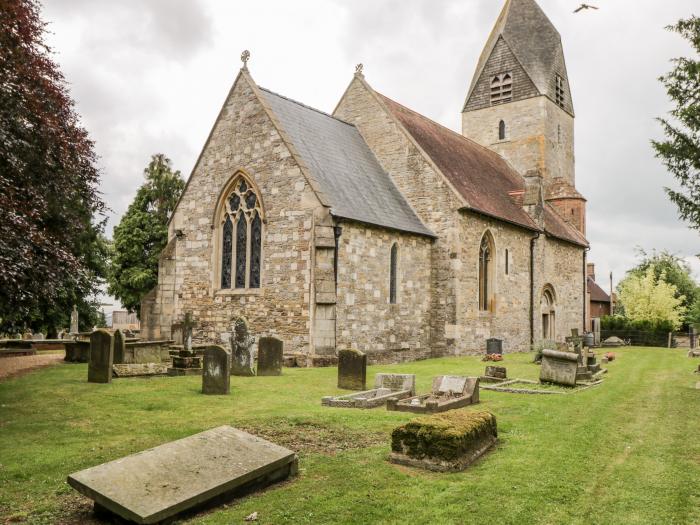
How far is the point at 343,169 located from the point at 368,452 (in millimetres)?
14891

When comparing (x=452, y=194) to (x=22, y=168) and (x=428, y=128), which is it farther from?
(x=22, y=168)

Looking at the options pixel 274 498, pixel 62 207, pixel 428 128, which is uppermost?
pixel 428 128

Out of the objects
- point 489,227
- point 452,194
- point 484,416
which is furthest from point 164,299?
point 484,416

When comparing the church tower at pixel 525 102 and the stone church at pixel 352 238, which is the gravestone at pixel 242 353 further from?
the church tower at pixel 525 102

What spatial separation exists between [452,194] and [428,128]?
6.75 m

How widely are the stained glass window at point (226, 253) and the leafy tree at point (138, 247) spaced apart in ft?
52.4

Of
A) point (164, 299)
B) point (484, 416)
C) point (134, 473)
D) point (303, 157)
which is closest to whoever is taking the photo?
point (134, 473)

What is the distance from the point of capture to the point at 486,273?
78.5ft

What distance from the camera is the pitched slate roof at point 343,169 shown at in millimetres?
19250

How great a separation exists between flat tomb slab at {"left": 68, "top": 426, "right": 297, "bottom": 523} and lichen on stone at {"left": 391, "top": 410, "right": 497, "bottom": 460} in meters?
1.31

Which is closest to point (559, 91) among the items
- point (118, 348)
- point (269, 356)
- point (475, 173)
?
point (475, 173)

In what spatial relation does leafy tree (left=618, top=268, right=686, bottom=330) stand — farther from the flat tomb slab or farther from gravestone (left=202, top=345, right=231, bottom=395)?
the flat tomb slab

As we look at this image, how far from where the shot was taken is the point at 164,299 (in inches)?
815

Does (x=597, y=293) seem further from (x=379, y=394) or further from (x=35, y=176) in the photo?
(x=35, y=176)
